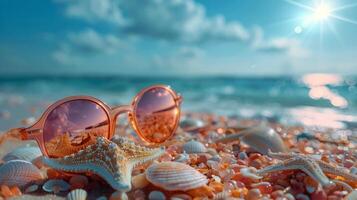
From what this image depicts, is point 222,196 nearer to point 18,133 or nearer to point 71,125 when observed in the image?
point 71,125

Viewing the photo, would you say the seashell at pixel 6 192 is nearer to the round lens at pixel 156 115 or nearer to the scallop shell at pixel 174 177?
the scallop shell at pixel 174 177

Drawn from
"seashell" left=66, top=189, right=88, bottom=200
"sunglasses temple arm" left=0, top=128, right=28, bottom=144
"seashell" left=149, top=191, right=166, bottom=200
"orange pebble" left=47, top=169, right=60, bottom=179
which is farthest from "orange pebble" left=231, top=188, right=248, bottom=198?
"sunglasses temple arm" left=0, top=128, right=28, bottom=144

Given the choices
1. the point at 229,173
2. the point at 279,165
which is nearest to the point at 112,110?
the point at 229,173

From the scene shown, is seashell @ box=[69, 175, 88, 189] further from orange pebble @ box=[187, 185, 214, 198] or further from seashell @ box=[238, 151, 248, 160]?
seashell @ box=[238, 151, 248, 160]

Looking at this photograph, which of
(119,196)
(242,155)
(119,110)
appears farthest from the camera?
(242,155)

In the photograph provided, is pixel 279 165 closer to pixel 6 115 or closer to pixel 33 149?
pixel 33 149

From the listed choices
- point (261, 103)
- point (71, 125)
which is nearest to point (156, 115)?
point (71, 125)

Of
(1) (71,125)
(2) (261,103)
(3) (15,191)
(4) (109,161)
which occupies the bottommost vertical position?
(2) (261,103)

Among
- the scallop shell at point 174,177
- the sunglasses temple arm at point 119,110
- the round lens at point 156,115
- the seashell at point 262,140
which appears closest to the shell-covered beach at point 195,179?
the scallop shell at point 174,177
